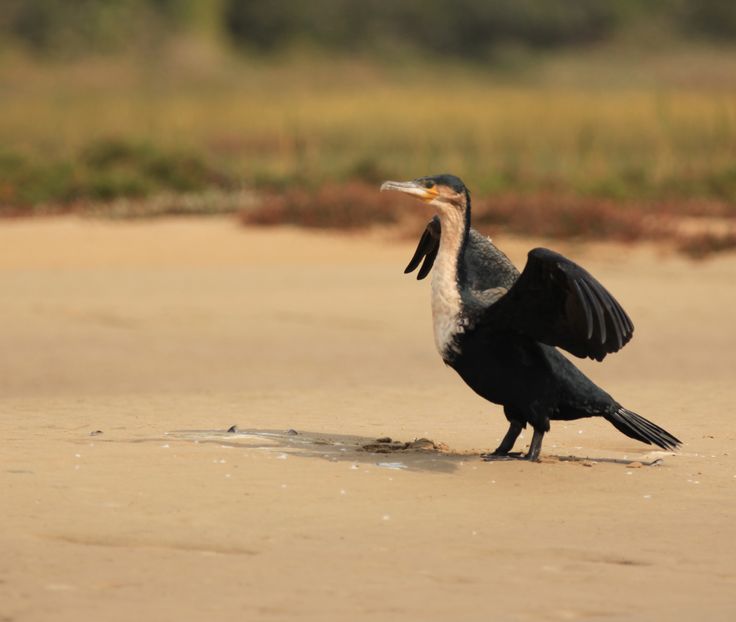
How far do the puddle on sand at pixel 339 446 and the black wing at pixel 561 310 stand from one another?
72 centimetres

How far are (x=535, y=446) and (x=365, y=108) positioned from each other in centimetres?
2500

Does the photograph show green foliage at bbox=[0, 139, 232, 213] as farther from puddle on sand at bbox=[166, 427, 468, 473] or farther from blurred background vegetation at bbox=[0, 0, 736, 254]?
puddle on sand at bbox=[166, 427, 468, 473]

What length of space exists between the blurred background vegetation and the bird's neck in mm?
9323

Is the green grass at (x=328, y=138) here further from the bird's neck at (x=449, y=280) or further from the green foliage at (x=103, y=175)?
the bird's neck at (x=449, y=280)

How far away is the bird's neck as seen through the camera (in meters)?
6.98

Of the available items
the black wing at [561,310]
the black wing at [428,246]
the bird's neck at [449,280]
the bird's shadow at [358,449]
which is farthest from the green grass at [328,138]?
the black wing at [561,310]

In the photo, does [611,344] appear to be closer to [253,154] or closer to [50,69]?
[253,154]

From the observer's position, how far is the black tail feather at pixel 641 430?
289 inches

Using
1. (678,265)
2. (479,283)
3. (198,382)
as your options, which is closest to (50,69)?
(678,265)

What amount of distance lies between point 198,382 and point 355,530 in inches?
170

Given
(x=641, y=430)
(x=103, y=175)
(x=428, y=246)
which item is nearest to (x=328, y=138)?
(x=103, y=175)

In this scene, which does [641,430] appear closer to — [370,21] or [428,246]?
[428,246]

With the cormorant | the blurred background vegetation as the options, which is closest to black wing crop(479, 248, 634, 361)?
the cormorant

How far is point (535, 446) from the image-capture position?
729 cm
